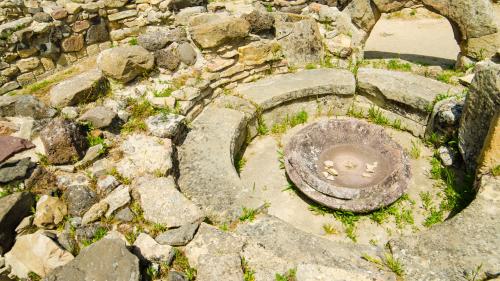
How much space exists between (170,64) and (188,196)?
219 centimetres

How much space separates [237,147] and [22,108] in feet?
8.36

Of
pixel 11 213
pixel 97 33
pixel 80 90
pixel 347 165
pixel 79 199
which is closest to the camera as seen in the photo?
pixel 11 213

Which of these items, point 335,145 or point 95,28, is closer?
point 335,145

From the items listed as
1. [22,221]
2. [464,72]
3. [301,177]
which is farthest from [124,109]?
[464,72]

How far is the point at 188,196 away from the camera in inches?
144

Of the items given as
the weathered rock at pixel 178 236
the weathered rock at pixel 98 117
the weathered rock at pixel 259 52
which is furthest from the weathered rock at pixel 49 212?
the weathered rock at pixel 259 52

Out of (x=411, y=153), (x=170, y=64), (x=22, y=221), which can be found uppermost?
(x=170, y=64)

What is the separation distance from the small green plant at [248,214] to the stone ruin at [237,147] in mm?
11

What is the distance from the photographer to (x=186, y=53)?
5.20 metres

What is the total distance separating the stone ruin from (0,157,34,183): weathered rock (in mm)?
16

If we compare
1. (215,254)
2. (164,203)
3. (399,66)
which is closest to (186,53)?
(164,203)

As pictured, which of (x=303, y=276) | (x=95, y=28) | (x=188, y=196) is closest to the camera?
(x=303, y=276)

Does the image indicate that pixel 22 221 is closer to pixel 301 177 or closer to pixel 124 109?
pixel 124 109

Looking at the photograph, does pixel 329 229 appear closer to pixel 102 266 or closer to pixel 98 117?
pixel 102 266
